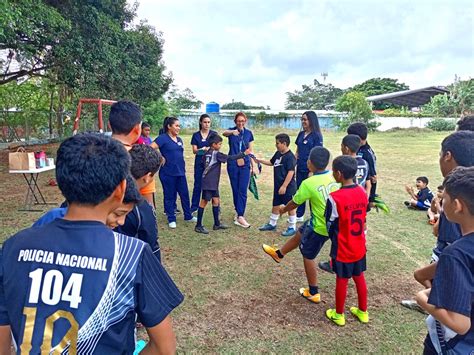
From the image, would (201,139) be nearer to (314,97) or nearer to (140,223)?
Answer: (140,223)

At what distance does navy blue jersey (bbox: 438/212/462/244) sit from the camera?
6.83 ft

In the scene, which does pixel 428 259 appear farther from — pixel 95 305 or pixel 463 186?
pixel 95 305

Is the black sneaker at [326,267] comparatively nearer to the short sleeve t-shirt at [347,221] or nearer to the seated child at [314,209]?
the seated child at [314,209]

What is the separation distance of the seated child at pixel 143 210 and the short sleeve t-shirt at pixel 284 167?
2818 millimetres

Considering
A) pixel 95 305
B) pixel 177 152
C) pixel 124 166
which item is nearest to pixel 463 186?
pixel 124 166

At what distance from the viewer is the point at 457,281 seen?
1.31 metres

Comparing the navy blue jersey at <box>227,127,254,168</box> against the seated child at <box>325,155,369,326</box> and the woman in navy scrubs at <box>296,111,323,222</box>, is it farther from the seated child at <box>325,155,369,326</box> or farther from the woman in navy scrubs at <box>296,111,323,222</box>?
the seated child at <box>325,155,369,326</box>

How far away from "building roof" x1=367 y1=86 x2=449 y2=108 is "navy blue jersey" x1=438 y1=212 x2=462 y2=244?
4082 cm

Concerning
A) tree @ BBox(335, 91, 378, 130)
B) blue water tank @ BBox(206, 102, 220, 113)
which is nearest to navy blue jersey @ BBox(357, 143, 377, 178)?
tree @ BBox(335, 91, 378, 130)

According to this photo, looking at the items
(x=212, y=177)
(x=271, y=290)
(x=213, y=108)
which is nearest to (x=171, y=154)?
(x=212, y=177)

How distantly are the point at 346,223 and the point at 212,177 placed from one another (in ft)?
8.59

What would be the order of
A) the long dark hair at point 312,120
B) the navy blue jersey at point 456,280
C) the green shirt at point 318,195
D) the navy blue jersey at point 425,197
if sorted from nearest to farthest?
the navy blue jersey at point 456,280 < the green shirt at point 318,195 < the long dark hair at point 312,120 < the navy blue jersey at point 425,197

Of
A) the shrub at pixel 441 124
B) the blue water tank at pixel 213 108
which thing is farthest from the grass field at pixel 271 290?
the blue water tank at pixel 213 108

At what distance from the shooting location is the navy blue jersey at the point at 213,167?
506 centimetres
